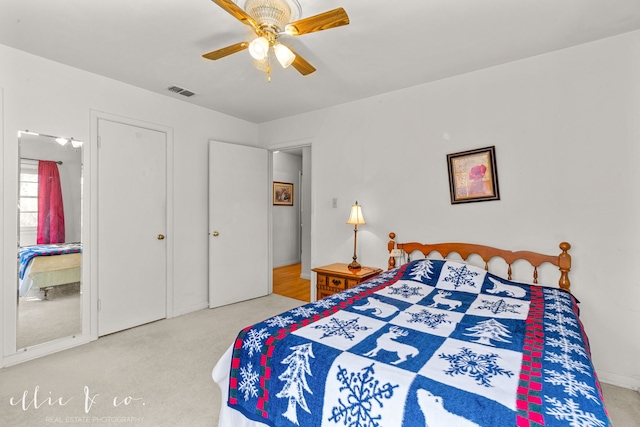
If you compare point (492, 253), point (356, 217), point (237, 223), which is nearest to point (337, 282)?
point (356, 217)

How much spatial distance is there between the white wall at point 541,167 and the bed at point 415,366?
1.79 ft

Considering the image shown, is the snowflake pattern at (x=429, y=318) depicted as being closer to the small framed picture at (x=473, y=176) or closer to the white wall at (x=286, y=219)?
the small framed picture at (x=473, y=176)

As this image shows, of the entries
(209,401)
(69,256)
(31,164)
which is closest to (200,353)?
(209,401)

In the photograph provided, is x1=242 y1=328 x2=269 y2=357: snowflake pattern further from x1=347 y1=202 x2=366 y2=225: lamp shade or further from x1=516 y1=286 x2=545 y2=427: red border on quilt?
x1=347 y1=202 x2=366 y2=225: lamp shade

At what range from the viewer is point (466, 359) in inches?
49.8

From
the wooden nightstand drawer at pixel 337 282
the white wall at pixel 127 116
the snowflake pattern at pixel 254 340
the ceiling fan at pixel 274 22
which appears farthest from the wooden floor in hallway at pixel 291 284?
the ceiling fan at pixel 274 22

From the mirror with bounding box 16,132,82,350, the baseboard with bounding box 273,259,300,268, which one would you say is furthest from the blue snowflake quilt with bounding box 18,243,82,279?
the baseboard with bounding box 273,259,300,268

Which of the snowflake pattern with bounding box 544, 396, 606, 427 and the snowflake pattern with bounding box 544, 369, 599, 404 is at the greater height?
the snowflake pattern with bounding box 544, 369, 599, 404

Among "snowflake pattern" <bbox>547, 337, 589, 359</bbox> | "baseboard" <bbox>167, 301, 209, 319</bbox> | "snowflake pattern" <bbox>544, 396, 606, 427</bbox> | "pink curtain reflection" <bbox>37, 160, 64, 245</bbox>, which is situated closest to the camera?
"snowflake pattern" <bbox>544, 396, 606, 427</bbox>

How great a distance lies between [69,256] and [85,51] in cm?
176

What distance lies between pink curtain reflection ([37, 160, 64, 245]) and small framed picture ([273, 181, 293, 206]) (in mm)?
3837

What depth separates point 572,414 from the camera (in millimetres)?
931

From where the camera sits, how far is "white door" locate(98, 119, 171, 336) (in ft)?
10.1

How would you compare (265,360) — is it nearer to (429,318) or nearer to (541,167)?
(429,318)
